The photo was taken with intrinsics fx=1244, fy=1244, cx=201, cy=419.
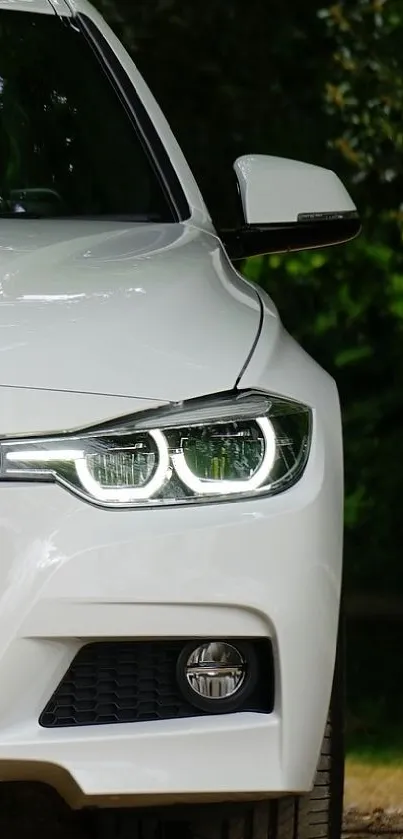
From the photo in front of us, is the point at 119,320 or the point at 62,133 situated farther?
the point at 62,133

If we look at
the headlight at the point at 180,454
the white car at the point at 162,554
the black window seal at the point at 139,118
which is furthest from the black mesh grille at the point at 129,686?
the black window seal at the point at 139,118

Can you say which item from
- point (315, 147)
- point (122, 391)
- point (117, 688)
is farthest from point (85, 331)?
point (315, 147)

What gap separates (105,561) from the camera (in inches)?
50.8

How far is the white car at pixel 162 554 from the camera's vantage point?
129cm

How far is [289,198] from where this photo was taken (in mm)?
2197

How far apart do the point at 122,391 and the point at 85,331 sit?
0.10 metres

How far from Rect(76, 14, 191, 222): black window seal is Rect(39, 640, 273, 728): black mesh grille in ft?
3.41

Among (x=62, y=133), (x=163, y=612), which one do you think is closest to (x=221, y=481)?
(x=163, y=612)

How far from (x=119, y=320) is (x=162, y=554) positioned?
31 cm

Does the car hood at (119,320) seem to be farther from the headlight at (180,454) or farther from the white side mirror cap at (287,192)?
the white side mirror cap at (287,192)

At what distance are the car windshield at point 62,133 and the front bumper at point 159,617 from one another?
1.11 meters

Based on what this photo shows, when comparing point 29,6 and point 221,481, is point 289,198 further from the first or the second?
point 221,481

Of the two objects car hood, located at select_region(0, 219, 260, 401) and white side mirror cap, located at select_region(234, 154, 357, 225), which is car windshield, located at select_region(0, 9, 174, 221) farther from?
car hood, located at select_region(0, 219, 260, 401)

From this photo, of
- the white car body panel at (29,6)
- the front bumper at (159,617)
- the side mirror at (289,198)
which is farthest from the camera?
the white car body panel at (29,6)
